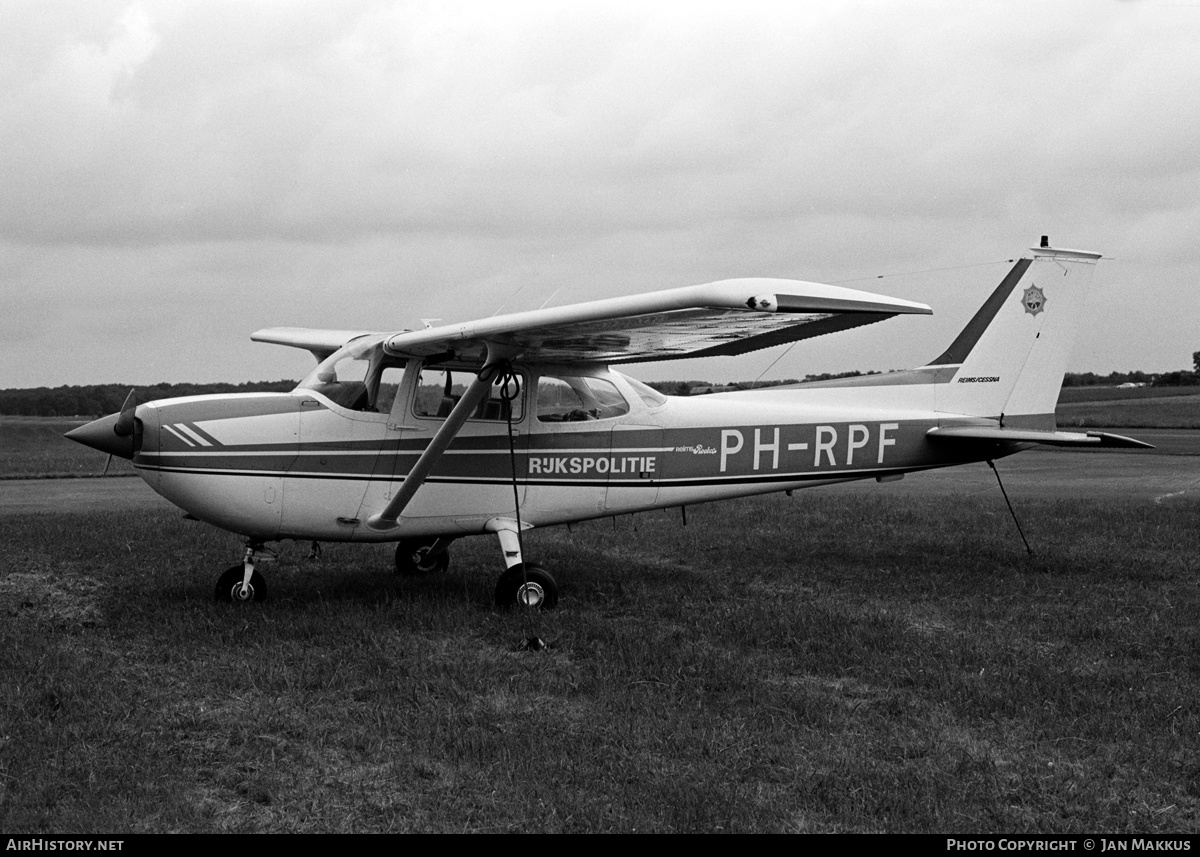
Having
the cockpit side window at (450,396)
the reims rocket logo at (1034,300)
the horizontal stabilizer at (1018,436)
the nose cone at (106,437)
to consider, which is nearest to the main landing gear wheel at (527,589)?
the cockpit side window at (450,396)

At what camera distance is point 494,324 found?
7.50m

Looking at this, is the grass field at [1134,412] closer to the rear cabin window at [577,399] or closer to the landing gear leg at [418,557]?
the rear cabin window at [577,399]

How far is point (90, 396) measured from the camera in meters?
19.1

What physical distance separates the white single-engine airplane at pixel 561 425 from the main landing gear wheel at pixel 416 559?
2cm

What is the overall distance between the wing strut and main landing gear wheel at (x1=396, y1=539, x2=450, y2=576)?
1852 mm

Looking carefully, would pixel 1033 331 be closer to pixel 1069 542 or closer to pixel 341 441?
pixel 1069 542

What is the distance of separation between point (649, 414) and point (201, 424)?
12.3ft

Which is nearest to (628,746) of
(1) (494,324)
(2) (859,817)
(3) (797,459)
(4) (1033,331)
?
(2) (859,817)

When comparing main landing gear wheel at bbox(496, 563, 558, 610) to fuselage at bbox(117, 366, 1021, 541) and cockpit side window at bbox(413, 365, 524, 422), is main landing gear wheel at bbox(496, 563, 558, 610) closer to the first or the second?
fuselage at bbox(117, 366, 1021, 541)

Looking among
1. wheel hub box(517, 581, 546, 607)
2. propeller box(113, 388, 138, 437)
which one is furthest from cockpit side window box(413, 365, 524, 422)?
propeller box(113, 388, 138, 437)

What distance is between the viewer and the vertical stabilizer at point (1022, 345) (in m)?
10.3

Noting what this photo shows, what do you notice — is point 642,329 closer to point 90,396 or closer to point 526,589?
point 526,589

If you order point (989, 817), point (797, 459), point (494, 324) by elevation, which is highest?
point (494, 324)

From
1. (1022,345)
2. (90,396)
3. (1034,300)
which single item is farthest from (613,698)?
(90,396)
